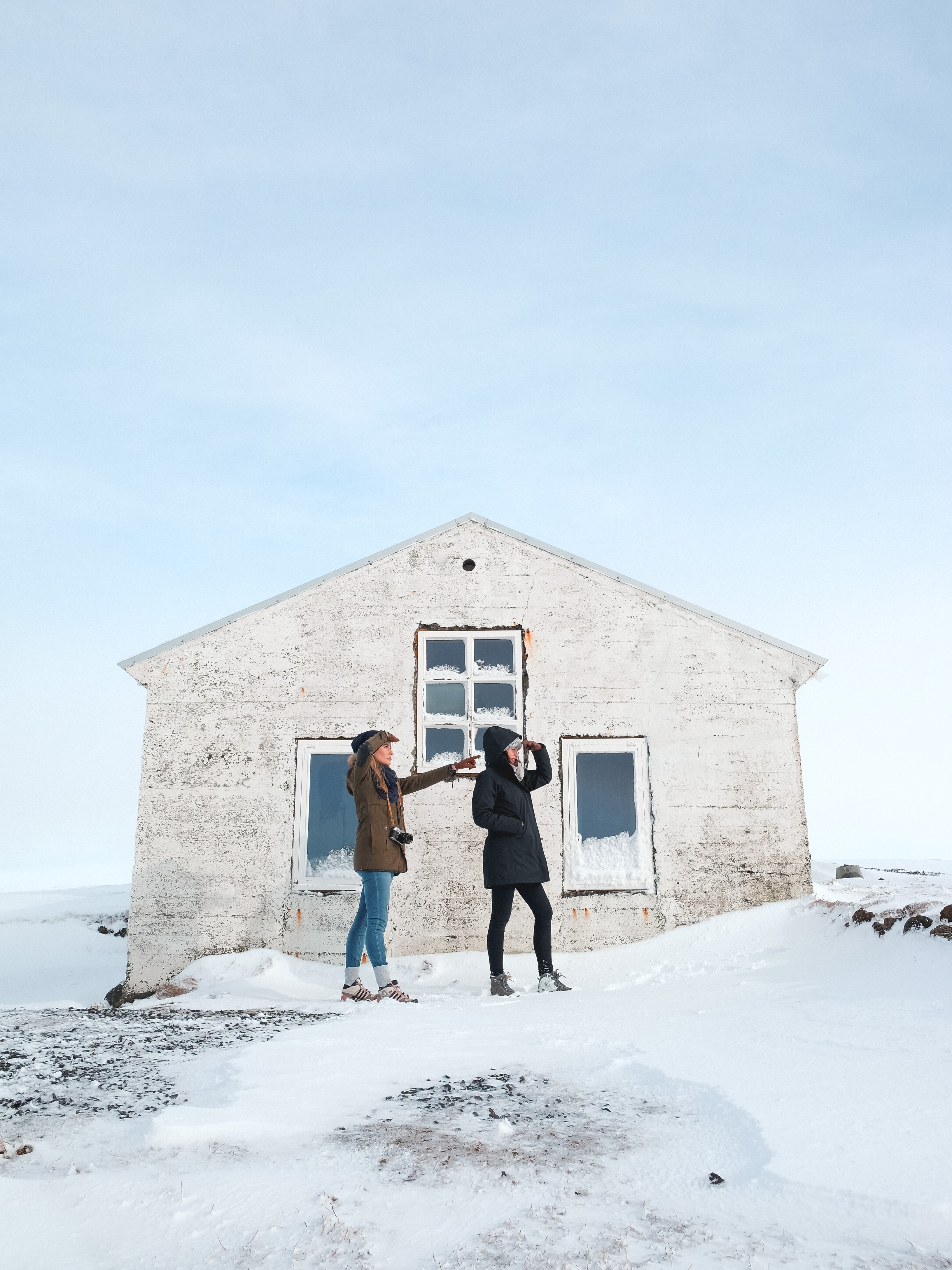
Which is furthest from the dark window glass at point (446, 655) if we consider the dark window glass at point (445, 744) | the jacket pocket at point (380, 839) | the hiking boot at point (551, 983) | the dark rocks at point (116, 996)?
the dark rocks at point (116, 996)

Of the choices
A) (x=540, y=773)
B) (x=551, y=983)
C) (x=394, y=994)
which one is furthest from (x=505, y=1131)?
(x=540, y=773)

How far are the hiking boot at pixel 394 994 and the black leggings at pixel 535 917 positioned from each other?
0.65 metres

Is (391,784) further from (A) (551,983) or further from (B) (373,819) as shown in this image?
(A) (551,983)

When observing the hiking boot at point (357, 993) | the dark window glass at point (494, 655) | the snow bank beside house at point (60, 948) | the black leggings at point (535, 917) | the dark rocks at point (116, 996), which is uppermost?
the dark window glass at point (494, 655)

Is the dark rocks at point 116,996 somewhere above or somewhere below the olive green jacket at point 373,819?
below

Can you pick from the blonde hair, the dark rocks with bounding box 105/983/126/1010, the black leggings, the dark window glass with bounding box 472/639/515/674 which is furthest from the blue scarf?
the dark rocks with bounding box 105/983/126/1010

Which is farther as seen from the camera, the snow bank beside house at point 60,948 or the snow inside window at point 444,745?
the snow bank beside house at point 60,948

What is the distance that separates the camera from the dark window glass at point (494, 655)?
340 inches

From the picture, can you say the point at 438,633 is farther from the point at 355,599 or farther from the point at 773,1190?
the point at 773,1190

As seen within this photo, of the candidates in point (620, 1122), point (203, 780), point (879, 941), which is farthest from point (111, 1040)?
point (879, 941)

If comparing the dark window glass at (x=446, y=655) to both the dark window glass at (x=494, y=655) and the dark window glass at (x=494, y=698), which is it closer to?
the dark window glass at (x=494, y=655)

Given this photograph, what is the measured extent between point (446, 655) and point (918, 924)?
4637 mm

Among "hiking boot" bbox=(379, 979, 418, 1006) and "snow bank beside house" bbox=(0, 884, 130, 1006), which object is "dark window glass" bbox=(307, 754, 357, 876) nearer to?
"hiking boot" bbox=(379, 979, 418, 1006)

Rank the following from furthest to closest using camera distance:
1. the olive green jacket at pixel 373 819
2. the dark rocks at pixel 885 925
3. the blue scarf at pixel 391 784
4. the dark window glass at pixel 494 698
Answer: the dark window glass at pixel 494 698
the blue scarf at pixel 391 784
the olive green jacket at pixel 373 819
the dark rocks at pixel 885 925
